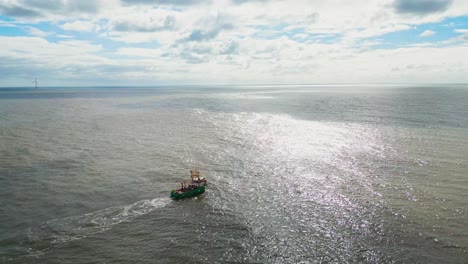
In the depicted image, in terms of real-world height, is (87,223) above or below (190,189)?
below

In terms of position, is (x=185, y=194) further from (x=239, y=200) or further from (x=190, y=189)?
(x=239, y=200)

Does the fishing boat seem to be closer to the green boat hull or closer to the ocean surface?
the green boat hull

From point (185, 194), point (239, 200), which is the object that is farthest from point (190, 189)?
point (239, 200)

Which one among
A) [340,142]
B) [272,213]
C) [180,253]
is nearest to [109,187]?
[180,253]

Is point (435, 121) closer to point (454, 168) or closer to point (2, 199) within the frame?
point (454, 168)

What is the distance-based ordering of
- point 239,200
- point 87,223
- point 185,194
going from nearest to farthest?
point 87,223
point 239,200
point 185,194

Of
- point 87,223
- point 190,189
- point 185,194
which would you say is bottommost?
point 87,223

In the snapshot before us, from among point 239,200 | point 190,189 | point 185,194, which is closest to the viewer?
point 239,200

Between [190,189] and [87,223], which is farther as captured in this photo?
[190,189]

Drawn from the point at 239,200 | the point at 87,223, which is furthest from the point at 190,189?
the point at 87,223

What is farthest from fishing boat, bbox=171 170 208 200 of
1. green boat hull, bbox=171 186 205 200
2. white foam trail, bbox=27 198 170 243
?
→ white foam trail, bbox=27 198 170 243
